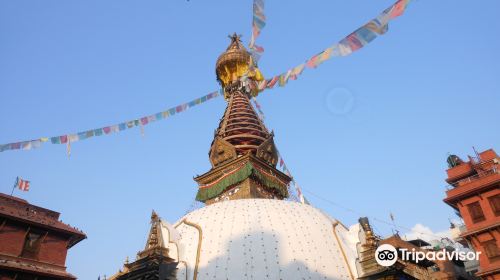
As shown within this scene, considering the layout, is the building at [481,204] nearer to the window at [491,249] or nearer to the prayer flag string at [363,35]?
the window at [491,249]

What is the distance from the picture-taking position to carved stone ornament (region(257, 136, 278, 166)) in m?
26.2

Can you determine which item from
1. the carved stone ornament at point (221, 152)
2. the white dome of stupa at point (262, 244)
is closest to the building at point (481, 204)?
the white dome of stupa at point (262, 244)

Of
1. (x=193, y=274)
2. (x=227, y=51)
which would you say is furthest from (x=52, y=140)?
(x=227, y=51)

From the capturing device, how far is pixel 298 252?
1482 cm

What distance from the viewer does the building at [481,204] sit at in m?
20.3

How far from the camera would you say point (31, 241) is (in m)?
18.0

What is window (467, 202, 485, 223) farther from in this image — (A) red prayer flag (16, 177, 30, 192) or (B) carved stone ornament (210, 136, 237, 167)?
(A) red prayer flag (16, 177, 30, 192)

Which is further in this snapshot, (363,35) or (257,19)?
(257,19)

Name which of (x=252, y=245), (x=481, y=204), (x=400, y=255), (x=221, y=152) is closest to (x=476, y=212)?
(x=481, y=204)

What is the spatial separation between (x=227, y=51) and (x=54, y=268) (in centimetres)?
2385

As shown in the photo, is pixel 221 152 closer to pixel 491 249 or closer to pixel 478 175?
pixel 478 175

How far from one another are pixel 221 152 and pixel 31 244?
40.7ft

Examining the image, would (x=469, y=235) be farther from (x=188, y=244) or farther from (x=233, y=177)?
(x=188, y=244)

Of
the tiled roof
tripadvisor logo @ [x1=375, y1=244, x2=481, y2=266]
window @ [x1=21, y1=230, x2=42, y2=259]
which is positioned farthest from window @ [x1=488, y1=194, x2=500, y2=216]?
window @ [x1=21, y1=230, x2=42, y2=259]
